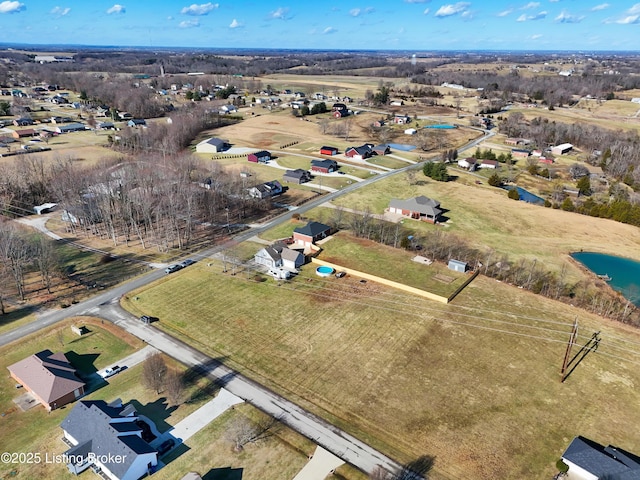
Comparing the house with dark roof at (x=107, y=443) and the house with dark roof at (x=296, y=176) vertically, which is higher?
the house with dark roof at (x=296, y=176)

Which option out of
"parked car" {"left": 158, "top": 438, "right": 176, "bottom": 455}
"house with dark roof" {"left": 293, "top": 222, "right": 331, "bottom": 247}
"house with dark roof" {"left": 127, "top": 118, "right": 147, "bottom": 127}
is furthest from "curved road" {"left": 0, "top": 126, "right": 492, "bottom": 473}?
"house with dark roof" {"left": 127, "top": 118, "right": 147, "bottom": 127}

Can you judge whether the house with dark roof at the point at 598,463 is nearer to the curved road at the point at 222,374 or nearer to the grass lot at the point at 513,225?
the curved road at the point at 222,374

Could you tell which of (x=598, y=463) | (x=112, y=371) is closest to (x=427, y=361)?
(x=598, y=463)

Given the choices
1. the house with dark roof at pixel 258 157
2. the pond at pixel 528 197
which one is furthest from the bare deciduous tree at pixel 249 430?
the house with dark roof at pixel 258 157

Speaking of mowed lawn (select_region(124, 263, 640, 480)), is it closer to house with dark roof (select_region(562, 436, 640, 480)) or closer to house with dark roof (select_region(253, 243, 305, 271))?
house with dark roof (select_region(562, 436, 640, 480))

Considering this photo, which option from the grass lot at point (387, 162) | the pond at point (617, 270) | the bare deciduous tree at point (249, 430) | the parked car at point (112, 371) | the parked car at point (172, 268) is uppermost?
the grass lot at point (387, 162)

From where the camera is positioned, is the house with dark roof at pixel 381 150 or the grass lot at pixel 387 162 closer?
the grass lot at pixel 387 162
